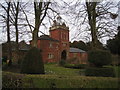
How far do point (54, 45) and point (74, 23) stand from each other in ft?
89.5

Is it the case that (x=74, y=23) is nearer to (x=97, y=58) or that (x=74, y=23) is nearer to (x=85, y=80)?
(x=97, y=58)

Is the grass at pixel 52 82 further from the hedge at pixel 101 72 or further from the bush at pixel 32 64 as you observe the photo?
the hedge at pixel 101 72

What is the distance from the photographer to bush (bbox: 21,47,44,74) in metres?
11.7

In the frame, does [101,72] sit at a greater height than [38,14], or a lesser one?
Result: lesser

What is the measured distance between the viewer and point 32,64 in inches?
466

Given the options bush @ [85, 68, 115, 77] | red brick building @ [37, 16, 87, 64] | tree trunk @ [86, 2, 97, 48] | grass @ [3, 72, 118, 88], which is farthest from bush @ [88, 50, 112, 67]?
red brick building @ [37, 16, 87, 64]

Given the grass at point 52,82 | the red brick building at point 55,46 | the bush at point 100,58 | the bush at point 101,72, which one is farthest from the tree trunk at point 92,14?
the red brick building at point 55,46

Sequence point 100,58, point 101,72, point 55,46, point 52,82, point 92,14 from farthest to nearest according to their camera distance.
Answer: point 55,46 < point 92,14 < point 100,58 < point 101,72 < point 52,82

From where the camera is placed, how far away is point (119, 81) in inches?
291

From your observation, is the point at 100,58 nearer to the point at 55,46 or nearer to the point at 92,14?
the point at 92,14

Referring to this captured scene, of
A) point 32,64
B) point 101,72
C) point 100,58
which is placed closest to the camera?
point 32,64

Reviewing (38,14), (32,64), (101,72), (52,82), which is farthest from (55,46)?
(52,82)

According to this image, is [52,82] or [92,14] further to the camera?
[92,14]

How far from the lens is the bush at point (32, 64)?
38.2 ft
